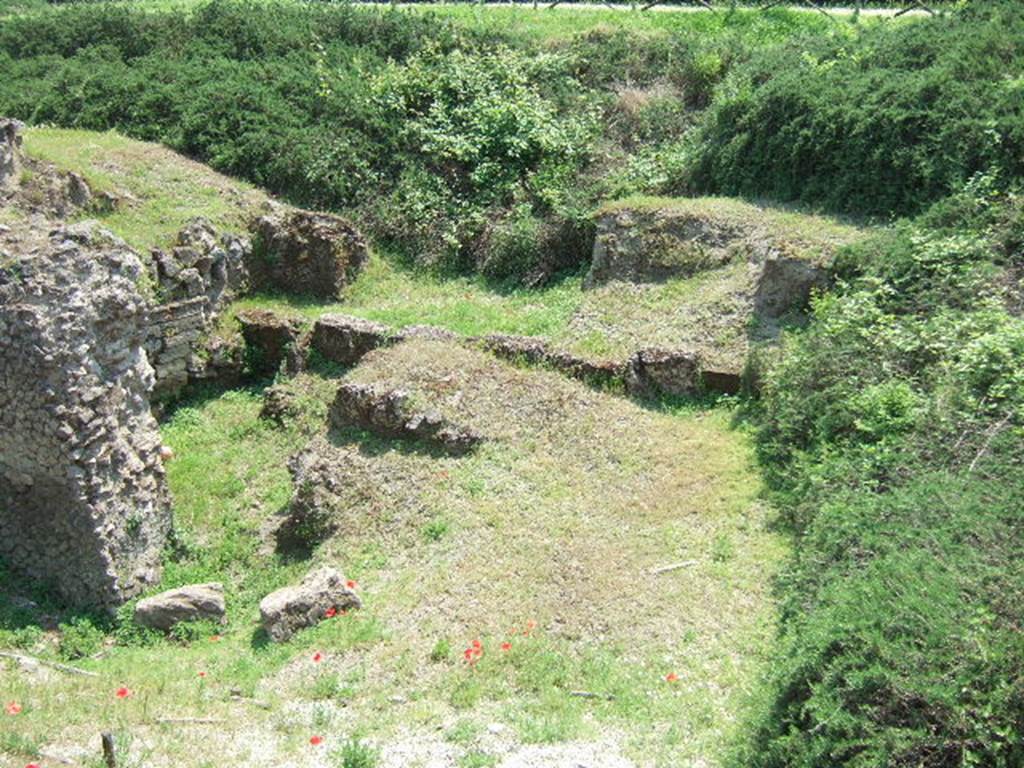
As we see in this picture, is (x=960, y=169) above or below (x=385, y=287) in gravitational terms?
above

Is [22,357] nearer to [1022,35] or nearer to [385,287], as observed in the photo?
[385,287]

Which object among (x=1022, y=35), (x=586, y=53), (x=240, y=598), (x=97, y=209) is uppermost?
(x=1022, y=35)

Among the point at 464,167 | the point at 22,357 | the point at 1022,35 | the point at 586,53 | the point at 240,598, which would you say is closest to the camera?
the point at 22,357

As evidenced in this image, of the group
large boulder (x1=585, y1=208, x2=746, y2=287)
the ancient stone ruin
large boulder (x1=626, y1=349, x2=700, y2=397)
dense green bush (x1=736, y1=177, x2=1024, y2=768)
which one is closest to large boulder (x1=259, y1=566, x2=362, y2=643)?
the ancient stone ruin

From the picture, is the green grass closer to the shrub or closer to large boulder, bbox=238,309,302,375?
large boulder, bbox=238,309,302,375

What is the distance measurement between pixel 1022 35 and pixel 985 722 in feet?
43.5

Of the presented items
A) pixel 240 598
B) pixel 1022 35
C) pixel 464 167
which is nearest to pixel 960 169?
pixel 1022 35

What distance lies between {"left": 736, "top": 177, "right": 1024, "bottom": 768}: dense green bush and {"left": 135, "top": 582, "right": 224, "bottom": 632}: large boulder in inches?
231

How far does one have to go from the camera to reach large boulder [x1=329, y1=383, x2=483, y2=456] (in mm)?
14992

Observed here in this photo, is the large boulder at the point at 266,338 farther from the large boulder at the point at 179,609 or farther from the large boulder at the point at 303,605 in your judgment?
the large boulder at the point at 303,605

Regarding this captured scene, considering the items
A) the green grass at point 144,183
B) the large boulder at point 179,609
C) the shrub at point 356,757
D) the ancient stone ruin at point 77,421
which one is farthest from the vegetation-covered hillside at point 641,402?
the green grass at point 144,183

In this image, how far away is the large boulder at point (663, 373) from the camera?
15.9 metres

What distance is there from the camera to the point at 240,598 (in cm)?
1372

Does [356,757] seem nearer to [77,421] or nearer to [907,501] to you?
[907,501]
